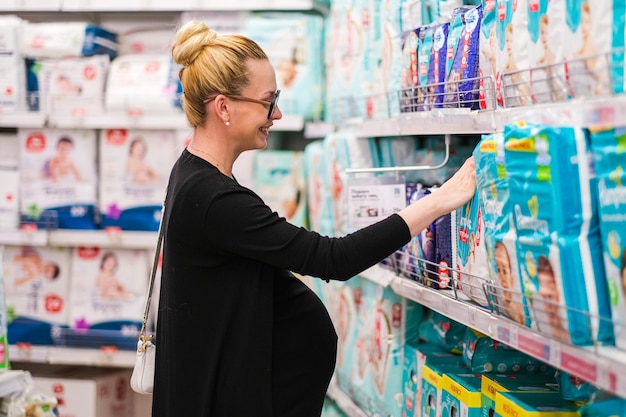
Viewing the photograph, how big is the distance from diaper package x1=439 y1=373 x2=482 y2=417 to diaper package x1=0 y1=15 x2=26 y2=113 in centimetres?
268

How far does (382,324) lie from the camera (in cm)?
268

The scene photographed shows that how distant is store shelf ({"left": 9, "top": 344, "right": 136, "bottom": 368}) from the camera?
13.2 ft

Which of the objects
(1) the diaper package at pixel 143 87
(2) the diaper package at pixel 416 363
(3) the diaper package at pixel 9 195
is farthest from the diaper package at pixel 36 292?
(2) the diaper package at pixel 416 363

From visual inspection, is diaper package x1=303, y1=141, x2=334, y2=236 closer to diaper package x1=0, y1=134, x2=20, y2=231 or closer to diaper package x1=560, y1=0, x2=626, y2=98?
diaper package x1=0, y1=134, x2=20, y2=231

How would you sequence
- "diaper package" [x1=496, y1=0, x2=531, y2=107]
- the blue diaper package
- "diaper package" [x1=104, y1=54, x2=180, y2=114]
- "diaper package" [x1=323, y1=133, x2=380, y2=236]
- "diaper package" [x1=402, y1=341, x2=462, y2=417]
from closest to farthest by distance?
"diaper package" [x1=496, y1=0, x2=531, y2=107], the blue diaper package, "diaper package" [x1=402, y1=341, x2=462, y2=417], "diaper package" [x1=323, y1=133, x2=380, y2=236], "diaper package" [x1=104, y1=54, x2=180, y2=114]

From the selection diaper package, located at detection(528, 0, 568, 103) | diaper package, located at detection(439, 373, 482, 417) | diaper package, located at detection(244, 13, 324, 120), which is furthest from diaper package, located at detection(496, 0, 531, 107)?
diaper package, located at detection(244, 13, 324, 120)

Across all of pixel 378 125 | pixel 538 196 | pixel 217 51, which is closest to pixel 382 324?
pixel 378 125

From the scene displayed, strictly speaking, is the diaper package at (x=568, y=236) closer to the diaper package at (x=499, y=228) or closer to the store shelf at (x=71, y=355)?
the diaper package at (x=499, y=228)

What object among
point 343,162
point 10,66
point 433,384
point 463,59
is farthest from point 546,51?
point 10,66

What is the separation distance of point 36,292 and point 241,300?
8.03 ft

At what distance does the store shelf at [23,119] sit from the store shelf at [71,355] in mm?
1013

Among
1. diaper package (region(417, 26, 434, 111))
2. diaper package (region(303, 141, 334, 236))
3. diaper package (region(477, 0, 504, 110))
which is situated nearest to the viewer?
diaper package (region(477, 0, 504, 110))

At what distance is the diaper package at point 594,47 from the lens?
1328 millimetres

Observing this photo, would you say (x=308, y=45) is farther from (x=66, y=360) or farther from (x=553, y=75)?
(x=553, y=75)
